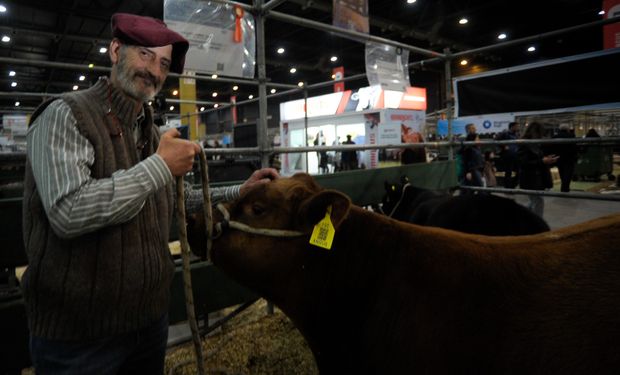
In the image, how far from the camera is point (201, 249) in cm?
164

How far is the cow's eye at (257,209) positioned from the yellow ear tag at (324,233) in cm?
25

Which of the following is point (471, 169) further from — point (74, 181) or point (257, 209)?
point (74, 181)

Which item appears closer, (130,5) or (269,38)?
(130,5)

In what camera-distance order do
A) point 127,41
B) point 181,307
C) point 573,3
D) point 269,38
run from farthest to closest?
point 269,38 < point 573,3 < point 181,307 < point 127,41

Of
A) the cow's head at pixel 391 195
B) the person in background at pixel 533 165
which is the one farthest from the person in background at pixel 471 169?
the cow's head at pixel 391 195

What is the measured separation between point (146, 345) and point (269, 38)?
1929 centimetres

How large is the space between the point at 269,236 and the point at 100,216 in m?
0.65

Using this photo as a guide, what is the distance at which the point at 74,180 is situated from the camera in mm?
1099

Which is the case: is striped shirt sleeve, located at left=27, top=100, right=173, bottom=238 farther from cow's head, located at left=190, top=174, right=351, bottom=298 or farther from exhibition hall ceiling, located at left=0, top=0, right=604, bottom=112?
exhibition hall ceiling, located at left=0, top=0, right=604, bottom=112

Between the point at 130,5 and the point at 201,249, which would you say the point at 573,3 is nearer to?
the point at 130,5

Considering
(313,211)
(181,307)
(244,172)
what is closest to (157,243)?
(313,211)

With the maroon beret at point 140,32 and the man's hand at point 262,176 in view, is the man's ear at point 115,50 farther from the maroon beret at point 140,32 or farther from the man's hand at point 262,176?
the man's hand at point 262,176

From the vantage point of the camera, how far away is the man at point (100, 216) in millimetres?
1112

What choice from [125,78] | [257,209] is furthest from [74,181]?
[257,209]
